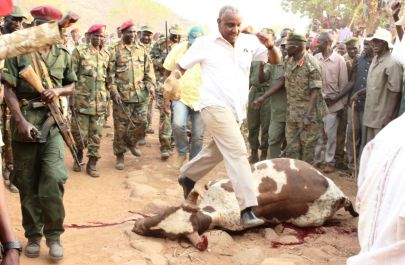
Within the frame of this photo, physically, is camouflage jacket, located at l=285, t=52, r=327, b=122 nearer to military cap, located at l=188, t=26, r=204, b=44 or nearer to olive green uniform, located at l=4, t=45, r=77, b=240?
military cap, located at l=188, t=26, r=204, b=44

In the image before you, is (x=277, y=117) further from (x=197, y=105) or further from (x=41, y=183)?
(x=41, y=183)

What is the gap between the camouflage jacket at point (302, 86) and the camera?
6988 millimetres

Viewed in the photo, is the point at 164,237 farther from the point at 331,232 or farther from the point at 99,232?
the point at 331,232

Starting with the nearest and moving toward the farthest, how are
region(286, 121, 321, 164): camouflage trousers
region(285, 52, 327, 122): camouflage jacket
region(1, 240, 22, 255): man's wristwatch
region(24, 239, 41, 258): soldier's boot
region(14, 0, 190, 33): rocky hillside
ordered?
region(1, 240, 22, 255): man's wristwatch
region(24, 239, 41, 258): soldier's boot
region(285, 52, 327, 122): camouflage jacket
region(286, 121, 321, 164): camouflage trousers
region(14, 0, 190, 33): rocky hillside

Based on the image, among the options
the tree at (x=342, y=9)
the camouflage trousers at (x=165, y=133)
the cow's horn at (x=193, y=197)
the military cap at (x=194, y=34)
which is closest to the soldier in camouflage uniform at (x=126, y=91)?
the camouflage trousers at (x=165, y=133)

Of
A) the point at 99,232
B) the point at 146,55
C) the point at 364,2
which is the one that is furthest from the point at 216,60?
the point at 364,2

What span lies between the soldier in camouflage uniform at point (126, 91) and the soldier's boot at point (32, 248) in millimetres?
3304

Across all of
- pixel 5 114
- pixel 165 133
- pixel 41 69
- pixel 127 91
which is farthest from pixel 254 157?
pixel 41 69

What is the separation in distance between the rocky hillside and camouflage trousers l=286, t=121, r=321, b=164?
3461cm

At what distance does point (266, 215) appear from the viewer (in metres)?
5.04

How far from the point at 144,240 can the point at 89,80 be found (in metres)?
3.54

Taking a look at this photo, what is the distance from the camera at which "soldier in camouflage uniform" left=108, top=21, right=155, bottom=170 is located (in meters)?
7.73

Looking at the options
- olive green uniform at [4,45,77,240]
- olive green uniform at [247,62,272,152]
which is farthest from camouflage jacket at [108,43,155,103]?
olive green uniform at [4,45,77,240]

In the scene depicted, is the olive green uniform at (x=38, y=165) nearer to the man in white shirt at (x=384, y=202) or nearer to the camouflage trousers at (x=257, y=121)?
the man in white shirt at (x=384, y=202)
